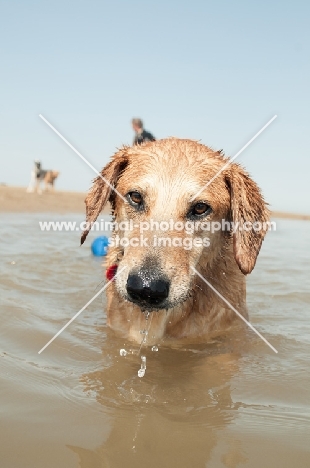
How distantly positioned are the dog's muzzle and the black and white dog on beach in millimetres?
26105

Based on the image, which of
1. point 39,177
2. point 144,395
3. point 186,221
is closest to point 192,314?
point 186,221

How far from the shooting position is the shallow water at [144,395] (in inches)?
98.0

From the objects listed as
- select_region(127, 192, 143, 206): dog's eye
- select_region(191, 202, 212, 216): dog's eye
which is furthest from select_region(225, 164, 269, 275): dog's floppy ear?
select_region(127, 192, 143, 206): dog's eye

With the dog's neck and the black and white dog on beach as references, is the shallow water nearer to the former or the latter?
the dog's neck

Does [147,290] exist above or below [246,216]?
below

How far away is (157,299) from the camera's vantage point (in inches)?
140

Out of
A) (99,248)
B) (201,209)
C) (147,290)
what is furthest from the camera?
(99,248)

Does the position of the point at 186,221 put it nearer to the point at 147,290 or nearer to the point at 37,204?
the point at 147,290

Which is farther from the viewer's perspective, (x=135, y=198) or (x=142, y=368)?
(x=135, y=198)

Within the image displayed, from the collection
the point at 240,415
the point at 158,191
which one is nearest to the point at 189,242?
the point at 158,191

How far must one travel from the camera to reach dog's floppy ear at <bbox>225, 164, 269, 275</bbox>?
4754 mm

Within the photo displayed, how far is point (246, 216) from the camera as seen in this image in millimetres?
4836

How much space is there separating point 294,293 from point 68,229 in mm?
9586

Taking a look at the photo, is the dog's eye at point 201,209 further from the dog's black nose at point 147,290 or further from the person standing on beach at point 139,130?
the person standing on beach at point 139,130
